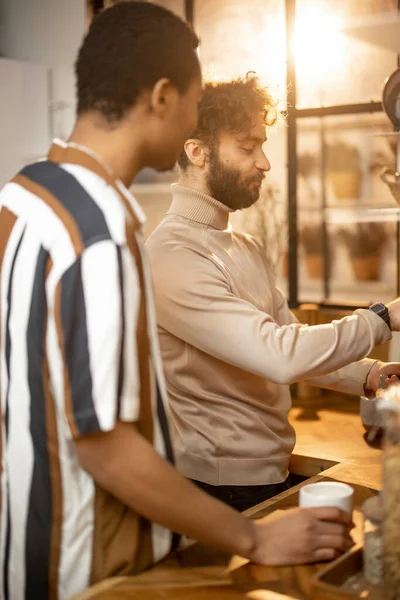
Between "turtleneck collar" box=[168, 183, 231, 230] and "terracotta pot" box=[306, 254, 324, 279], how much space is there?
65.0 inches

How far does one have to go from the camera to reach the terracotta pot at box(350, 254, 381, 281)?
10.3ft

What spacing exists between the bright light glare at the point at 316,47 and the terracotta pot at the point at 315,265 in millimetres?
698

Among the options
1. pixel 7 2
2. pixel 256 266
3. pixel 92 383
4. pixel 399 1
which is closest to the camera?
pixel 92 383

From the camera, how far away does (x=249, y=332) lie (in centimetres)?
138

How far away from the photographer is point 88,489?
90cm

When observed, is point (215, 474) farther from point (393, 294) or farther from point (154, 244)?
point (393, 294)

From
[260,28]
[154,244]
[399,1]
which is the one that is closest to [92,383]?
[154,244]

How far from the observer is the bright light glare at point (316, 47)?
10.3 ft

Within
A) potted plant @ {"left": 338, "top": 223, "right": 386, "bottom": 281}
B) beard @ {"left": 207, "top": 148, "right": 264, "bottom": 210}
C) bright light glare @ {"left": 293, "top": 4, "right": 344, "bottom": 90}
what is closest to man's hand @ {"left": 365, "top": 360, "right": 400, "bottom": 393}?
beard @ {"left": 207, "top": 148, "right": 264, "bottom": 210}

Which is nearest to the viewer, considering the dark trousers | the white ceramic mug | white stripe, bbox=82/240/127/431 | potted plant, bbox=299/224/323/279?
white stripe, bbox=82/240/127/431

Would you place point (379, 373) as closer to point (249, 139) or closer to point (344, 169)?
point (249, 139)

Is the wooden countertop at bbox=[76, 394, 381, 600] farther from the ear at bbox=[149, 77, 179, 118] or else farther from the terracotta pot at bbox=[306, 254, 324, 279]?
the terracotta pot at bbox=[306, 254, 324, 279]

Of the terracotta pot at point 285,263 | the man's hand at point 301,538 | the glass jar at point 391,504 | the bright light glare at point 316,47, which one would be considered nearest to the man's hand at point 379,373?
the man's hand at point 301,538

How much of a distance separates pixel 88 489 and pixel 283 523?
0.85ft
